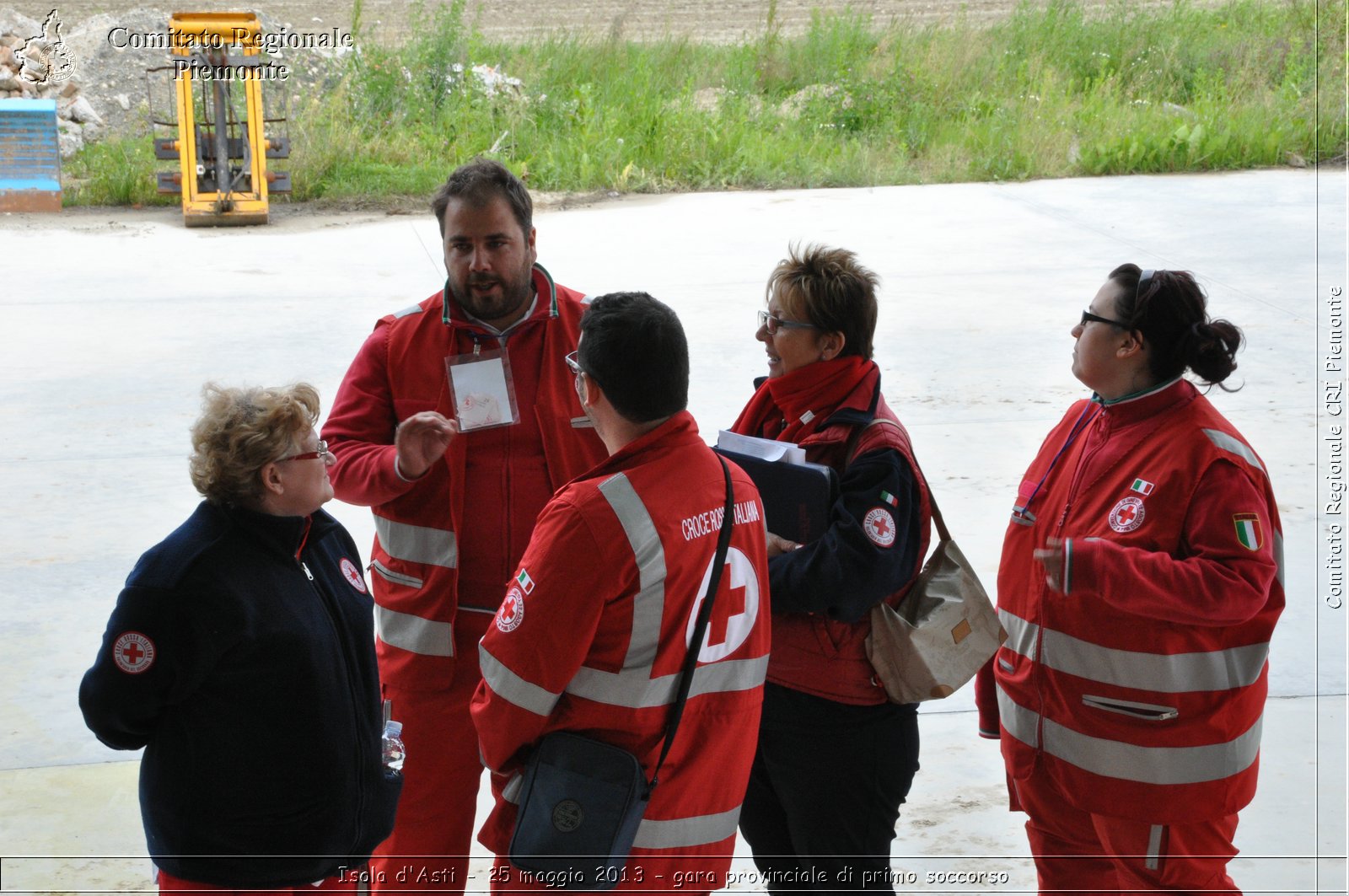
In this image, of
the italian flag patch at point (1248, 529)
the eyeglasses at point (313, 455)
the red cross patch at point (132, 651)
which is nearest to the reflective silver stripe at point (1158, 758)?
→ the italian flag patch at point (1248, 529)

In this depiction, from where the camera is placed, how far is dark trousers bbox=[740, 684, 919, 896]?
9.18ft

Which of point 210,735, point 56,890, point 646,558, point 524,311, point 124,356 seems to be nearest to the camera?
point 646,558

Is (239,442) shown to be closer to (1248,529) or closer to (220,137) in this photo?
(1248,529)

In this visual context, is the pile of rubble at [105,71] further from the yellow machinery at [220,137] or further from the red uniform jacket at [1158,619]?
the red uniform jacket at [1158,619]

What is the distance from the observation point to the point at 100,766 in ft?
13.5

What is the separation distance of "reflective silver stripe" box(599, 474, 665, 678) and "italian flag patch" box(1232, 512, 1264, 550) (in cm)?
127

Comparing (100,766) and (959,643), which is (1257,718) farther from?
(100,766)

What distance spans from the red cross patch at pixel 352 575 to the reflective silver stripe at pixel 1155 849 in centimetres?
178

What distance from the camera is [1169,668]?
2715 millimetres

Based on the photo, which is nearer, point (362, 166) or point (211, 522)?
point (211, 522)

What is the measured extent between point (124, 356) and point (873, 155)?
9.56 metres

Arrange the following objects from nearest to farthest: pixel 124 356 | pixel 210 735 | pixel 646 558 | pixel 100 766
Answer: pixel 646 558
pixel 210 735
pixel 100 766
pixel 124 356

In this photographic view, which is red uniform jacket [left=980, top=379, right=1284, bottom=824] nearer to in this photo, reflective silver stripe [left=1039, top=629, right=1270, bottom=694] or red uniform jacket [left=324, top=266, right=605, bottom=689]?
reflective silver stripe [left=1039, top=629, right=1270, bottom=694]

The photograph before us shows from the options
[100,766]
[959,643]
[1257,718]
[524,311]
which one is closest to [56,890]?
[100,766]
